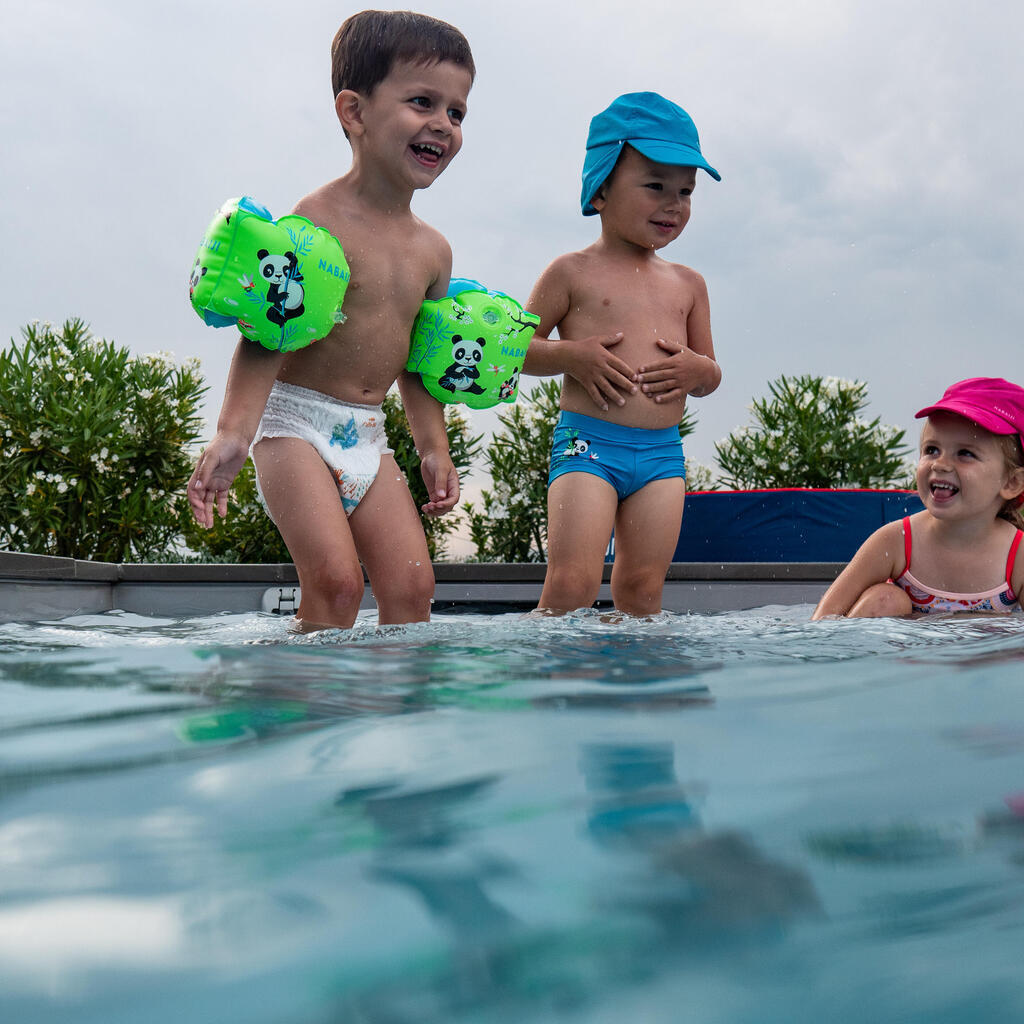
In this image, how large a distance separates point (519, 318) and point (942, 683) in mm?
2340

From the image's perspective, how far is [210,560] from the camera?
26.5 feet

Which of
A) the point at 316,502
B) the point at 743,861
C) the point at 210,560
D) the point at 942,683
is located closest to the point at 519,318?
the point at 316,502

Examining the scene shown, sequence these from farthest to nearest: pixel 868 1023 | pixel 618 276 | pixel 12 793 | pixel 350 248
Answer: pixel 618 276, pixel 350 248, pixel 12 793, pixel 868 1023

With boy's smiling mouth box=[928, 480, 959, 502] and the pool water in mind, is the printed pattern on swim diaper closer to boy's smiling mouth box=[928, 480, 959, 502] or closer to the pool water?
the pool water

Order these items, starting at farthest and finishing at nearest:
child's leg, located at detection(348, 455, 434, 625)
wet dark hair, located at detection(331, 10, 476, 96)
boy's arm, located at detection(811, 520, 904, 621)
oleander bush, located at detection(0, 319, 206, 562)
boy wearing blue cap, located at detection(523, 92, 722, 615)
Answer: oleander bush, located at detection(0, 319, 206, 562) → boy wearing blue cap, located at detection(523, 92, 722, 615) → boy's arm, located at detection(811, 520, 904, 621) → child's leg, located at detection(348, 455, 434, 625) → wet dark hair, located at detection(331, 10, 476, 96)

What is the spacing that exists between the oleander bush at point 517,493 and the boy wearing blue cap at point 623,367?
4.83 m

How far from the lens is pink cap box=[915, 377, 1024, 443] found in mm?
3402

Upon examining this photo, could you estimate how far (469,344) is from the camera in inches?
133

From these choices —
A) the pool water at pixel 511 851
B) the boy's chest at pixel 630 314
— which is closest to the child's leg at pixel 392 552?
the boy's chest at pixel 630 314

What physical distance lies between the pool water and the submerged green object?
6.49ft

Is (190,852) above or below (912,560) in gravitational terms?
below

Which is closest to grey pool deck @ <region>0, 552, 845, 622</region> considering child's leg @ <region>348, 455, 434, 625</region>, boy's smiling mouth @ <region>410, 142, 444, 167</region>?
child's leg @ <region>348, 455, 434, 625</region>

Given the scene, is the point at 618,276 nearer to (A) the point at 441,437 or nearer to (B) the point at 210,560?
(A) the point at 441,437

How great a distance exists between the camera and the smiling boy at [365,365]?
2982 mm
